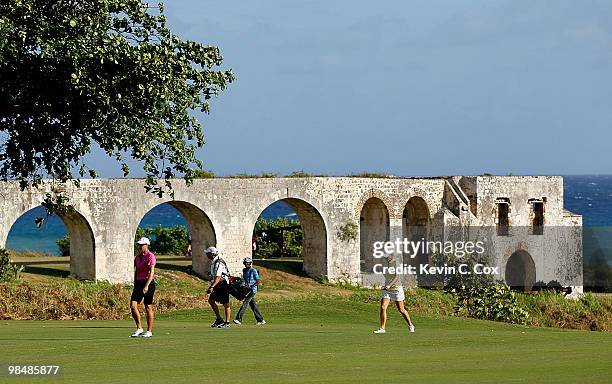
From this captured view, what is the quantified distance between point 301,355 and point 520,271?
31321mm

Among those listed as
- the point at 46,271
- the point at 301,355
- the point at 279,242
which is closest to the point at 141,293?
the point at 301,355

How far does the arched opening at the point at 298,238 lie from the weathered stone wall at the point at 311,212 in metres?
0.06

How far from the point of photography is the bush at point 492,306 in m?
32.6

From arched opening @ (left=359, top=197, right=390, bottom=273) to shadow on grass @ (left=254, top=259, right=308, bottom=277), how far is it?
2210mm

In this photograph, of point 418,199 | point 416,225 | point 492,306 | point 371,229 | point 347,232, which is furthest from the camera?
point 416,225

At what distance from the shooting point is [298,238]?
4812 cm

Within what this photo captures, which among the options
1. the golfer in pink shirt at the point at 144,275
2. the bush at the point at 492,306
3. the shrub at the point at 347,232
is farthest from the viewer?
the shrub at the point at 347,232

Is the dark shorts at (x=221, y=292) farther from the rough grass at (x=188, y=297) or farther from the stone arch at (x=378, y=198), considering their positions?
the stone arch at (x=378, y=198)

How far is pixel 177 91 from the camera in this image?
19.5 m

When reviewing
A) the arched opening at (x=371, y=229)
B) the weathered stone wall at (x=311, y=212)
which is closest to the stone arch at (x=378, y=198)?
the weathered stone wall at (x=311, y=212)

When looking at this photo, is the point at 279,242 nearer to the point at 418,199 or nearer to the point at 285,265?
the point at 285,265

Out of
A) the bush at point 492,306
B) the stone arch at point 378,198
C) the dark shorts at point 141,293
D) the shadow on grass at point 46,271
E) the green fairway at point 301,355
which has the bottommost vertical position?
the bush at point 492,306

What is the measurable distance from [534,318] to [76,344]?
21.5 m

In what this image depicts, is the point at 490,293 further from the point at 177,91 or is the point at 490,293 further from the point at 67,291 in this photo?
the point at 177,91
